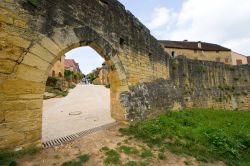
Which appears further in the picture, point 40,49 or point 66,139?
point 66,139

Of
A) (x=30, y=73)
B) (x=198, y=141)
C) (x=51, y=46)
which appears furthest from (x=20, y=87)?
(x=198, y=141)

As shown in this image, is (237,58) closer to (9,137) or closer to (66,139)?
(66,139)

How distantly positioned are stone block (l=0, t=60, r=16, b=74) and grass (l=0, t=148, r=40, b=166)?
4.21 ft

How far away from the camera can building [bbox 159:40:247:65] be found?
28719 millimetres

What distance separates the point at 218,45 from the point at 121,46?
33.4m

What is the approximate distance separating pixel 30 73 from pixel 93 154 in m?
1.85

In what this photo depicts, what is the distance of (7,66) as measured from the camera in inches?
118

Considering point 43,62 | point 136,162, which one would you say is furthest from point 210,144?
point 43,62

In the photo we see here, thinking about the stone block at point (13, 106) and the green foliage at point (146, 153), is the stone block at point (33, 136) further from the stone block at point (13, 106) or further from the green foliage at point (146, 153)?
the green foliage at point (146, 153)

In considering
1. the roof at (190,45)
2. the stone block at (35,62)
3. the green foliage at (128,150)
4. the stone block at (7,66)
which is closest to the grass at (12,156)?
the stone block at (7,66)

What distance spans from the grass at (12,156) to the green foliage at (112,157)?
1238 millimetres

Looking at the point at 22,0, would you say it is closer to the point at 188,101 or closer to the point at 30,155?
the point at 30,155

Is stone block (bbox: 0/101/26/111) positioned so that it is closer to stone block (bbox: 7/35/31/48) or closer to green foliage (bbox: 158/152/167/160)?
stone block (bbox: 7/35/31/48)

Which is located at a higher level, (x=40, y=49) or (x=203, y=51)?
(x=203, y=51)
